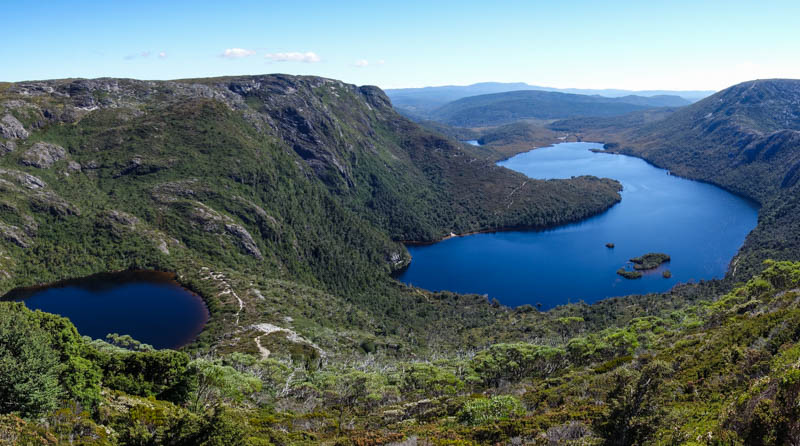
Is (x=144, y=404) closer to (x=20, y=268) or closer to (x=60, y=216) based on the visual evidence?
(x=20, y=268)

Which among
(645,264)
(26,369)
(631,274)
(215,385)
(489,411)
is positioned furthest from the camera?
(645,264)

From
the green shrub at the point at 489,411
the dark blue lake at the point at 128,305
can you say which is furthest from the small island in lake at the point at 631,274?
the dark blue lake at the point at 128,305

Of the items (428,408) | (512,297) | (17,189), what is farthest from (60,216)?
(512,297)

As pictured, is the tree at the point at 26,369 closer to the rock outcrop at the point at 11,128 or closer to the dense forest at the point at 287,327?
the dense forest at the point at 287,327

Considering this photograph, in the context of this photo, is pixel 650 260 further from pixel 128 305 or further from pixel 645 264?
pixel 128 305

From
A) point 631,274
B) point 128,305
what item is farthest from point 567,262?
point 128,305

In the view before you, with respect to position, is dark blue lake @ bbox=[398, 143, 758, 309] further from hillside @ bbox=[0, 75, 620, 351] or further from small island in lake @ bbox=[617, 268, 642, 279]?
hillside @ bbox=[0, 75, 620, 351]
